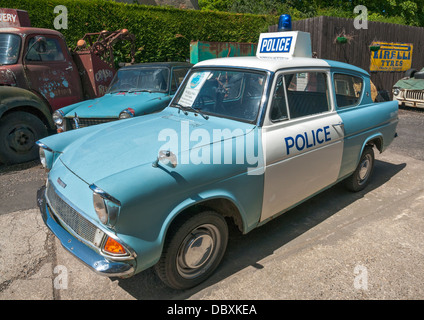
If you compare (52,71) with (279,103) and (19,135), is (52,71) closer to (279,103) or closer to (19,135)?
(19,135)

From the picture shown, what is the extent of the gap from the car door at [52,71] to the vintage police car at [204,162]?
3.22 m

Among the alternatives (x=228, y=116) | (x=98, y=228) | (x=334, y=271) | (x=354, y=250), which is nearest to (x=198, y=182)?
(x=98, y=228)

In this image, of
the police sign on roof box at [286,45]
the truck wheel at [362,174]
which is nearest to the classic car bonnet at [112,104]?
the police sign on roof box at [286,45]

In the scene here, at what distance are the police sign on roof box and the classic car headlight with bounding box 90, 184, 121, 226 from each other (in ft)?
8.90

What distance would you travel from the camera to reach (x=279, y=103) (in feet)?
10.0

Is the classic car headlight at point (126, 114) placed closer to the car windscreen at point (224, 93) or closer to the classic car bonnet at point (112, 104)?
the classic car bonnet at point (112, 104)

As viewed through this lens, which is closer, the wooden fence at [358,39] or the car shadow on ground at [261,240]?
the car shadow on ground at [261,240]

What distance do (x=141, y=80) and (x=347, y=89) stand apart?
12.3 feet

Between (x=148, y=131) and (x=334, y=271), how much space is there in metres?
2.09

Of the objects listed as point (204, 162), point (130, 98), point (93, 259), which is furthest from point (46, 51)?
point (93, 259)

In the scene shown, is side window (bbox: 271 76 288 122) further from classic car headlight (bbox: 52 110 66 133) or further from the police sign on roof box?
classic car headlight (bbox: 52 110 66 133)

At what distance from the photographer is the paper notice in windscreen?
11.3 feet

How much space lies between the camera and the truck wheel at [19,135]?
5.36m
